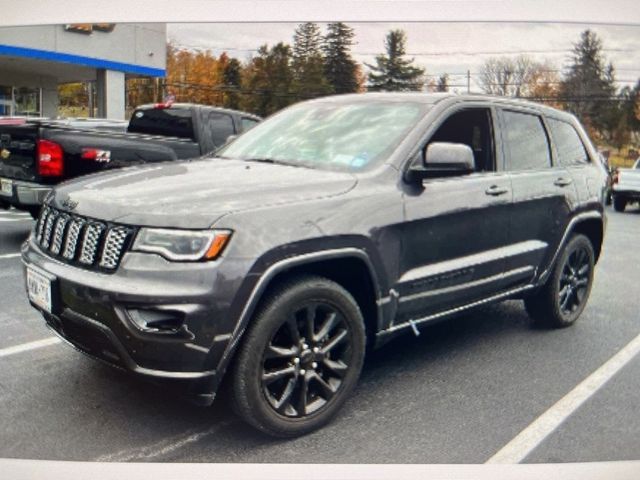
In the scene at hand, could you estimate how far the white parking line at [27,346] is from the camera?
10.8 feet

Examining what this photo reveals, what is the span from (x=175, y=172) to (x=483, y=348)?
1972 mm

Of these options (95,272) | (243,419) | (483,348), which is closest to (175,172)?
(95,272)

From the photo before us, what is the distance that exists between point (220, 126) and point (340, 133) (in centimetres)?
53

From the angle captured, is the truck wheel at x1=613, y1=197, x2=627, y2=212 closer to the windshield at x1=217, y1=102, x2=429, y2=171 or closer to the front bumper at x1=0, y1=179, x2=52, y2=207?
the windshield at x1=217, y1=102, x2=429, y2=171

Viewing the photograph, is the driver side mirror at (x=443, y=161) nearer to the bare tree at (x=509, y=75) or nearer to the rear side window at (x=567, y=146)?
the bare tree at (x=509, y=75)

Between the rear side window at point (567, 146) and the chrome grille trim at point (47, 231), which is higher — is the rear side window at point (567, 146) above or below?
above

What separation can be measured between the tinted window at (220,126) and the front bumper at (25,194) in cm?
209

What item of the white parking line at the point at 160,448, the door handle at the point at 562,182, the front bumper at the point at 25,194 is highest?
the door handle at the point at 562,182

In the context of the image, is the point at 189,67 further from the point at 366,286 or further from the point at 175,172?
the point at 366,286

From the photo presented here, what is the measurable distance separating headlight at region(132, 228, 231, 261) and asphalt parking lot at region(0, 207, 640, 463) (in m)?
0.69

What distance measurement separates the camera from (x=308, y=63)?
6.60ft

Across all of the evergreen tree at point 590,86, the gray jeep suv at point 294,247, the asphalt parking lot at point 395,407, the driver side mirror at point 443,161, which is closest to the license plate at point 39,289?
the gray jeep suv at point 294,247

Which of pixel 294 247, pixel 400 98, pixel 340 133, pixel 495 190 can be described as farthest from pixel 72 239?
Answer: pixel 495 190

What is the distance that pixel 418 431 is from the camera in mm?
2463
